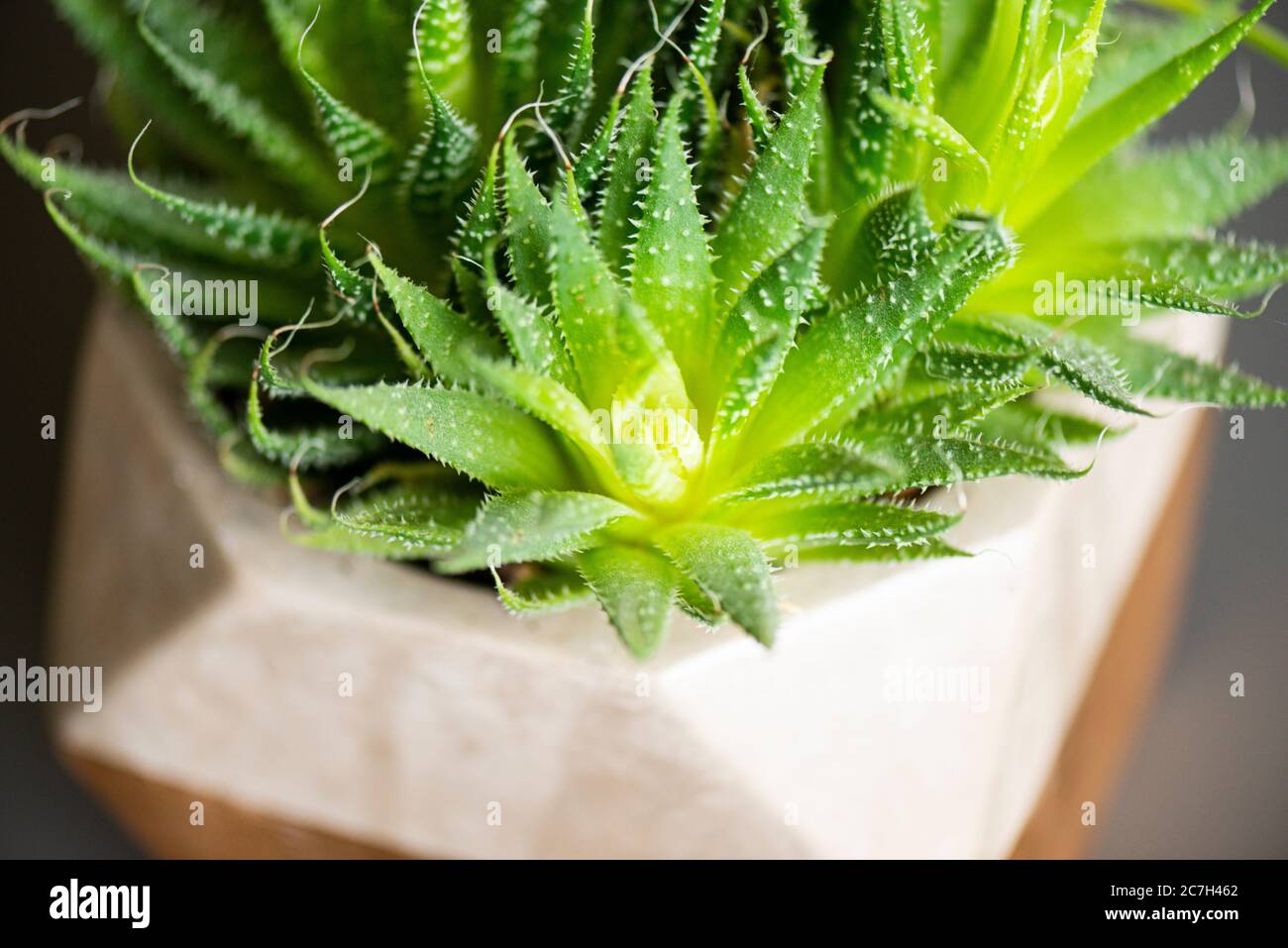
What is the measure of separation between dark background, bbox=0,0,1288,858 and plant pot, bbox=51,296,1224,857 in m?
0.16

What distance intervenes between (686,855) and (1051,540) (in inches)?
6.8

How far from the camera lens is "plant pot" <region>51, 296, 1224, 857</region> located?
16.0 inches

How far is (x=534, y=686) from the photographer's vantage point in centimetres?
41

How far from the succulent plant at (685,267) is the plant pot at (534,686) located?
0.09ft

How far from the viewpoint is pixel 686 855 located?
0.46m

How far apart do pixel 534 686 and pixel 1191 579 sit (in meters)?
0.43
